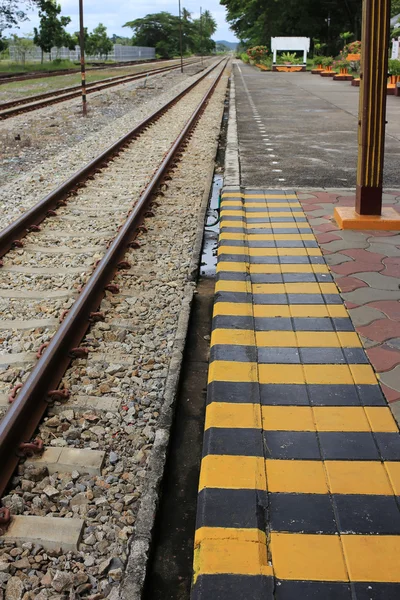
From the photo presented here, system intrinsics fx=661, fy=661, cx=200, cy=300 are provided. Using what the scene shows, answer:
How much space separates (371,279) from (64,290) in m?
2.15

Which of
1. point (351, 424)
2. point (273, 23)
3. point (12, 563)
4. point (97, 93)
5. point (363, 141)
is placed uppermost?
point (273, 23)

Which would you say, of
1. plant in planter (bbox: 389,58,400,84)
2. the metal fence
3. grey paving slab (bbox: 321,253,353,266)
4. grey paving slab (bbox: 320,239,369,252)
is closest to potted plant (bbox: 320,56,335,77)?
plant in planter (bbox: 389,58,400,84)

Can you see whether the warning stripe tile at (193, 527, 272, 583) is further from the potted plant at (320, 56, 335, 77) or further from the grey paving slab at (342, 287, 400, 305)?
the potted plant at (320, 56, 335, 77)

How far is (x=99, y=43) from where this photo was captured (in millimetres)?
72312

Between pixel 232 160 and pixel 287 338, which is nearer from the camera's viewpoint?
pixel 287 338

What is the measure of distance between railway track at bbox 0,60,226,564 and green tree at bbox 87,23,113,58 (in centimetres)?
6822

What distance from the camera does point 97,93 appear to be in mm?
22328

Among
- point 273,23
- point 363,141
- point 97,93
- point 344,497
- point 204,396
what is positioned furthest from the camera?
point 273,23

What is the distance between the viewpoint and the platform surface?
205cm

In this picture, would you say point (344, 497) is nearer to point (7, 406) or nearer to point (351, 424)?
point (351, 424)

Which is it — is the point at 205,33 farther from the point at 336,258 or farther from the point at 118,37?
the point at 336,258

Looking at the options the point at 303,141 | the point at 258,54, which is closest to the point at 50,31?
the point at 258,54

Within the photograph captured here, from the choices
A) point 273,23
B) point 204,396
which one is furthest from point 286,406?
point 273,23

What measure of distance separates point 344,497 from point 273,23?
66.6 meters
